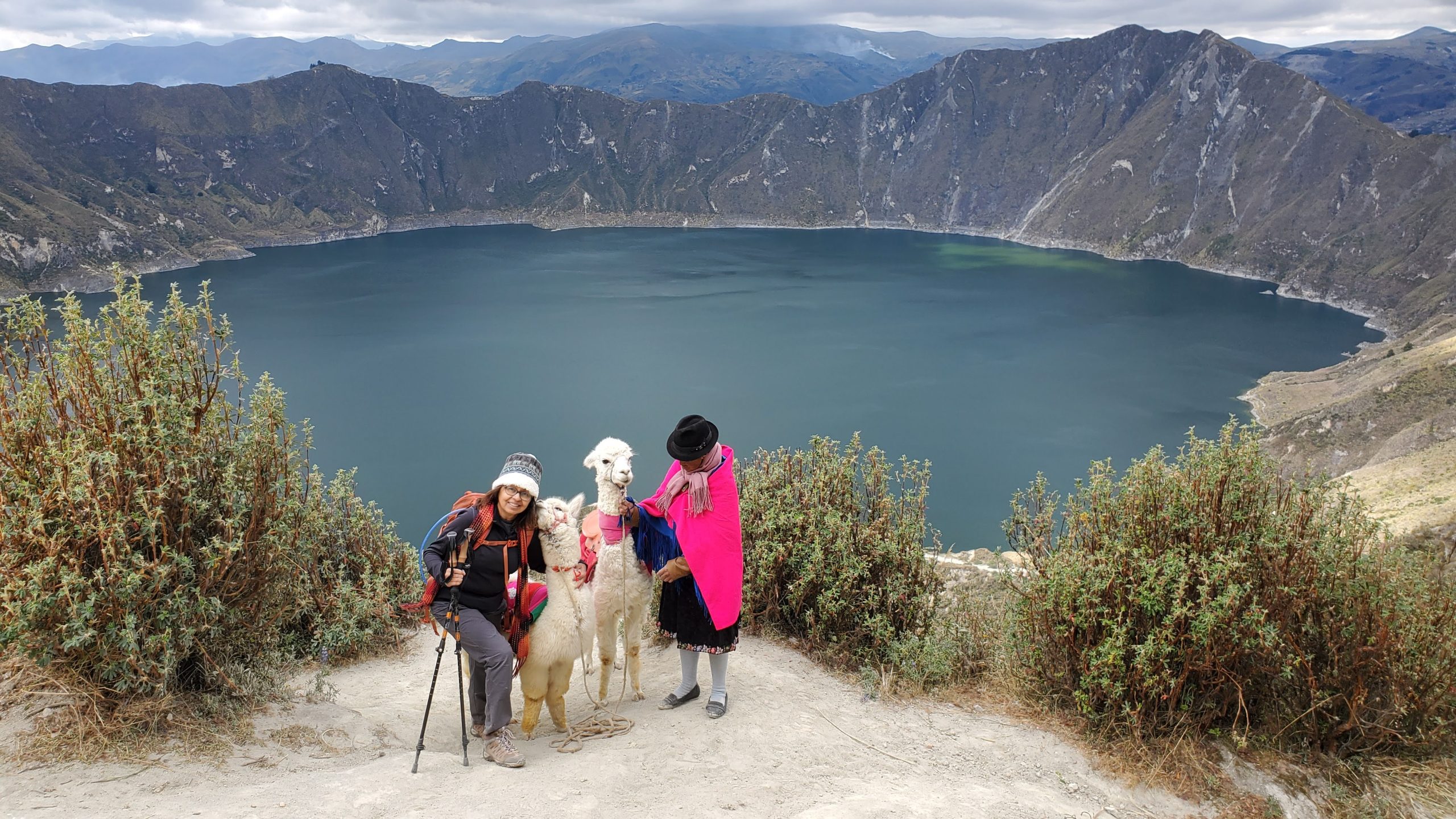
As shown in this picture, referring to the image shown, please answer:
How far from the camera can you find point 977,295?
277ft

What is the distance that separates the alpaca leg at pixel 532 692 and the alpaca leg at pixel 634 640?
0.72m

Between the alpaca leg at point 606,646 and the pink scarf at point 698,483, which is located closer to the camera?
the pink scarf at point 698,483

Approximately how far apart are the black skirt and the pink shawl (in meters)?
0.09

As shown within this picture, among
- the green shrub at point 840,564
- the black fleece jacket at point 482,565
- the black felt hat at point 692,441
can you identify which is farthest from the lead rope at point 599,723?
the green shrub at point 840,564

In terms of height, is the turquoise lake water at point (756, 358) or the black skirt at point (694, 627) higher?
the black skirt at point (694, 627)

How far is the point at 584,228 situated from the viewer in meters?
148

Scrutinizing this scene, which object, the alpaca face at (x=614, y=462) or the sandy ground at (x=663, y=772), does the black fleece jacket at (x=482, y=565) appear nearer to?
the alpaca face at (x=614, y=462)

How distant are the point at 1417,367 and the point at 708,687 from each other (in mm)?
46085

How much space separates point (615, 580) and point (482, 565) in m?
1.01

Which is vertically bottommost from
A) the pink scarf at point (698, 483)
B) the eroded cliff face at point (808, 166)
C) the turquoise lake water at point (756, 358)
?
the turquoise lake water at point (756, 358)

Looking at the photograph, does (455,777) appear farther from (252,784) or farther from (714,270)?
(714,270)

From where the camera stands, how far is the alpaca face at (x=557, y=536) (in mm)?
5441

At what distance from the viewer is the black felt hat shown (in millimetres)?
5359

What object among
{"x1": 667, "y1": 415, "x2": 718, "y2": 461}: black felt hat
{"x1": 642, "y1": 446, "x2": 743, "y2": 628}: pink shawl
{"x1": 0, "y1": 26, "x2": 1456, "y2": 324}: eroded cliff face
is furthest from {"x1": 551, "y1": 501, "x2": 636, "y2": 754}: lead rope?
{"x1": 0, "y1": 26, "x2": 1456, "y2": 324}: eroded cliff face
